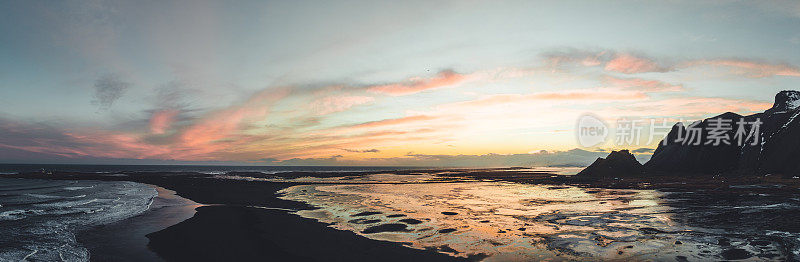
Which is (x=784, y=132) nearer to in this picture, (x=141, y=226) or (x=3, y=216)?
(x=141, y=226)

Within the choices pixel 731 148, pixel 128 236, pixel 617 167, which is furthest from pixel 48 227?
pixel 731 148

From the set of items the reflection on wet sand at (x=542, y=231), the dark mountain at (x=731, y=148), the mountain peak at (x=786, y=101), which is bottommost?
the reflection on wet sand at (x=542, y=231)

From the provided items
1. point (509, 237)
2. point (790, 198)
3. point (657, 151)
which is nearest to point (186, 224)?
point (509, 237)

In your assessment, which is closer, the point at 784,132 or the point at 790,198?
the point at 790,198

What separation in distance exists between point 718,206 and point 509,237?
16.9m

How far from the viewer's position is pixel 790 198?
25.0 m

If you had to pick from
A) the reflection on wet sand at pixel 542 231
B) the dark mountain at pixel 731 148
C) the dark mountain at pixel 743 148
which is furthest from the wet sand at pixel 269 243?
the dark mountain at pixel 743 148

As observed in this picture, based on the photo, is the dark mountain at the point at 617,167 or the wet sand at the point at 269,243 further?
the dark mountain at the point at 617,167

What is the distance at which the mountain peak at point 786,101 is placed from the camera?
53.6 metres

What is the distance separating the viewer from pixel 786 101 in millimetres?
54688

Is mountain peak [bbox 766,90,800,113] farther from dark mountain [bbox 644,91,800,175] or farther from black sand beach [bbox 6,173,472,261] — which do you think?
black sand beach [bbox 6,173,472,261]

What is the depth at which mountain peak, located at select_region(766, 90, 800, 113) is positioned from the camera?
176 ft

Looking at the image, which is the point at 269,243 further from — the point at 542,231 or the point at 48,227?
the point at 48,227

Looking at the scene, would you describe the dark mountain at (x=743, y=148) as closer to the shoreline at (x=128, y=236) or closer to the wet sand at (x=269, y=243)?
the wet sand at (x=269, y=243)
